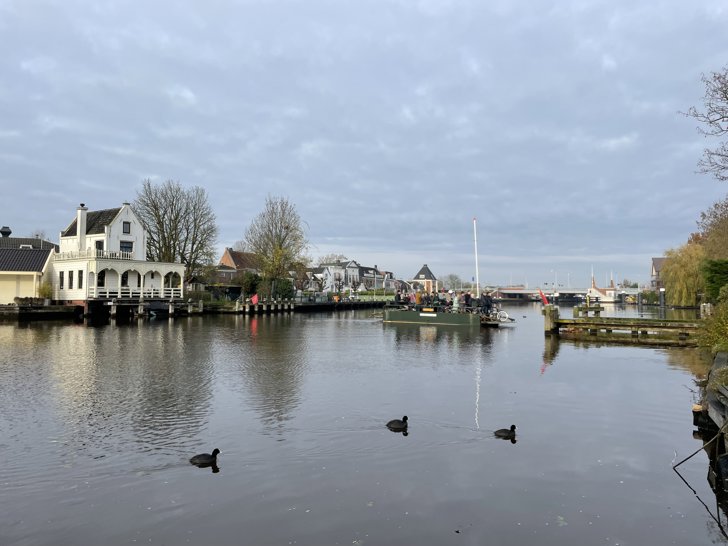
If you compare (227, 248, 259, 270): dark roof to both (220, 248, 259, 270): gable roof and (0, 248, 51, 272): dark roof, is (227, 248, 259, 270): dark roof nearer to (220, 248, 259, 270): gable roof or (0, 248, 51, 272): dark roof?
(220, 248, 259, 270): gable roof

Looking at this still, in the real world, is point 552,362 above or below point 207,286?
below

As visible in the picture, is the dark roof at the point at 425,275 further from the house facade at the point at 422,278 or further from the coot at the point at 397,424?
the coot at the point at 397,424

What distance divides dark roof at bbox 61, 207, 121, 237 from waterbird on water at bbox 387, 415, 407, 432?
48723 mm

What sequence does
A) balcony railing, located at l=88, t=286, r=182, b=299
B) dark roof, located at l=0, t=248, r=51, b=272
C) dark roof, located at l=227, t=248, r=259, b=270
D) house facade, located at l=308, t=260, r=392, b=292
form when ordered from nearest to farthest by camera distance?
balcony railing, located at l=88, t=286, r=182, b=299
dark roof, located at l=0, t=248, r=51, b=272
dark roof, located at l=227, t=248, r=259, b=270
house facade, located at l=308, t=260, r=392, b=292

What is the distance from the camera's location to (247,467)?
8711 mm

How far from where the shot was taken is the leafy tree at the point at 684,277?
62375mm

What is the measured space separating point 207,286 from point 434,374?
62.3 m

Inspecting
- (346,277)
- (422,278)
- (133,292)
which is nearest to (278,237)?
(133,292)

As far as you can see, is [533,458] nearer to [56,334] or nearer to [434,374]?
[434,374]

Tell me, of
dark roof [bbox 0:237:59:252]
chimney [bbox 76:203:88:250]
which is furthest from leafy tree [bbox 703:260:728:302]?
dark roof [bbox 0:237:59:252]

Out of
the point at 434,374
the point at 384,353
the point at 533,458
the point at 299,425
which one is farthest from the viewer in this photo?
the point at 384,353

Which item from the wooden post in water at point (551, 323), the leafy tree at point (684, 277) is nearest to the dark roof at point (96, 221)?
the wooden post in water at point (551, 323)

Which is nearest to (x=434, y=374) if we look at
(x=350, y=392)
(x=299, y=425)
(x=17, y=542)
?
(x=350, y=392)

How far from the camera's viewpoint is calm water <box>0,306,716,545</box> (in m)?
6.72
